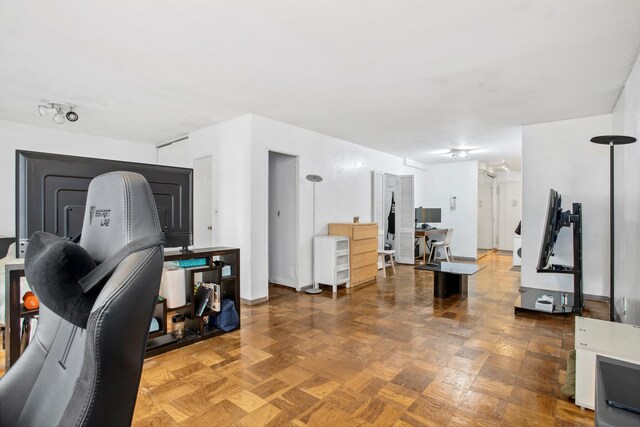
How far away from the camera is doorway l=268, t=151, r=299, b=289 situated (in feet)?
17.3

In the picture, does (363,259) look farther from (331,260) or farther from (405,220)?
(405,220)

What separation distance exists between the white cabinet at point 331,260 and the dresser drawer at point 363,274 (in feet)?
0.36

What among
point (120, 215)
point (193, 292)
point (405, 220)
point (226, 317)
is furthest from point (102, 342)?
point (405, 220)

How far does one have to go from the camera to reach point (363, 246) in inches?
222

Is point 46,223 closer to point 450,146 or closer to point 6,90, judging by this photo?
point 6,90

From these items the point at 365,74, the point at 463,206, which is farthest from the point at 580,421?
the point at 463,206

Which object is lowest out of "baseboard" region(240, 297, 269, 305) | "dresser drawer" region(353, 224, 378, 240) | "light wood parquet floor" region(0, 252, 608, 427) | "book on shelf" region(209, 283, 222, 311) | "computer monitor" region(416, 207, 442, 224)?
"light wood parquet floor" region(0, 252, 608, 427)

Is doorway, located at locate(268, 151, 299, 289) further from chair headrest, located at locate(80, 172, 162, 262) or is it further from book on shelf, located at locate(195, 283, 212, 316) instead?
chair headrest, located at locate(80, 172, 162, 262)

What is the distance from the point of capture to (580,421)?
6.39ft

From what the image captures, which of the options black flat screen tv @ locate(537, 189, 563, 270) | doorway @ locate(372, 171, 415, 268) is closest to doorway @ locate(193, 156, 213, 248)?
doorway @ locate(372, 171, 415, 268)

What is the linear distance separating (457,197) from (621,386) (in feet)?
26.5

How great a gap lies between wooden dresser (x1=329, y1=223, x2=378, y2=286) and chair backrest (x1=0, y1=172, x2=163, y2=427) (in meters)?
4.57

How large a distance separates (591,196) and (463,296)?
229 centimetres

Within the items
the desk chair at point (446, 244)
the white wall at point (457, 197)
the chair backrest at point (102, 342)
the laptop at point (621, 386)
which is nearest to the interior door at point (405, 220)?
the desk chair at point (446, 244)
